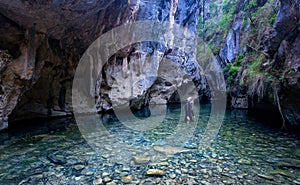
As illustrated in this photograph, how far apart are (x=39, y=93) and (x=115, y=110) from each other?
519 centimetres

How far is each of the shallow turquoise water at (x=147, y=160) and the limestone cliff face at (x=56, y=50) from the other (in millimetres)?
2268

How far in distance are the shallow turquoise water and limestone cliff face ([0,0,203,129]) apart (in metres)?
2.27

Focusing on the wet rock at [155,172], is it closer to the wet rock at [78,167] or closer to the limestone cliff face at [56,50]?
the wet rock at [78,167]

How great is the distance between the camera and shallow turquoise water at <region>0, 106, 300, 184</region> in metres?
2.97

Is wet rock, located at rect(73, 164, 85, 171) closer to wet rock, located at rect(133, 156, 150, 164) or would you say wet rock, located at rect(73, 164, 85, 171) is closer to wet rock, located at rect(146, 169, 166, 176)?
wet rock, located at rect(133, 156, 150, 164)

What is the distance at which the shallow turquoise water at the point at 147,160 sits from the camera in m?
2.97

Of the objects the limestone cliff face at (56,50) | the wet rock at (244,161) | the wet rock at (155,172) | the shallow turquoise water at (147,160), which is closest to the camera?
the shallow turquoise water at (147,160)

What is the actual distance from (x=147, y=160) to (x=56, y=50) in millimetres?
6985

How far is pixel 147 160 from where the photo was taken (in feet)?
12.4

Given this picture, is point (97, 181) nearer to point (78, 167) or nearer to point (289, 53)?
point (78, 167)

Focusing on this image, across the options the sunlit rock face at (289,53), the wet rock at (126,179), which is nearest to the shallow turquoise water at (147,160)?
the wet rock at (126,179)

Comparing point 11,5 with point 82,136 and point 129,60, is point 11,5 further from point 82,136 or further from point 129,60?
point 129,60

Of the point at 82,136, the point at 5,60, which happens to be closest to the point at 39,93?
the point at 5,60

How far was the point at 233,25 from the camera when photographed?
1895 centimetres
